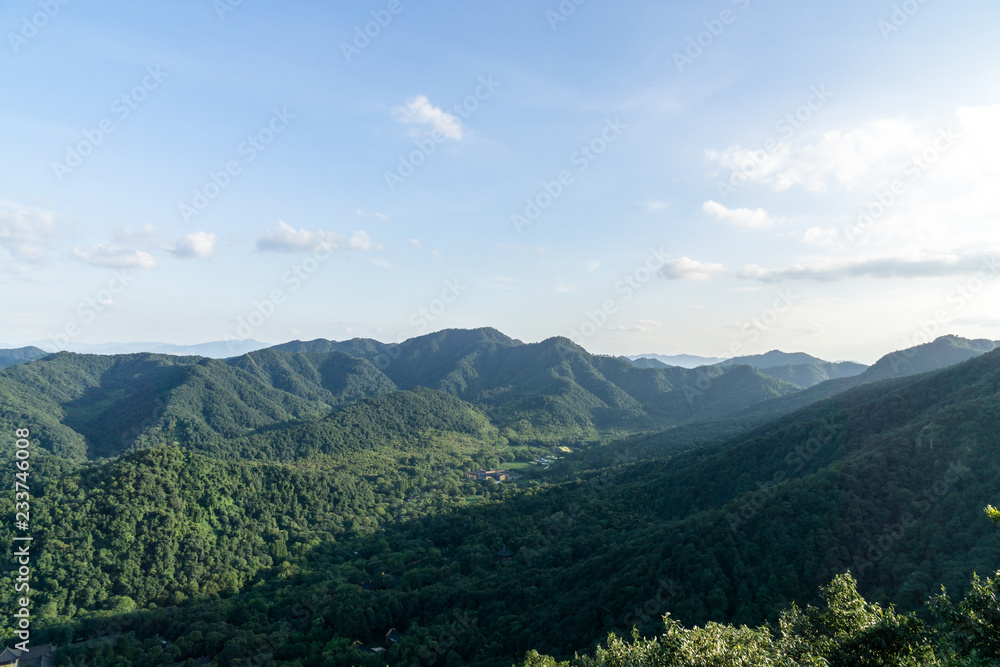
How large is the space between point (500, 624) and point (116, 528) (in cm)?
5760

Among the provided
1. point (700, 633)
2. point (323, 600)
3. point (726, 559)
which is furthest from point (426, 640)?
point (700, 633)

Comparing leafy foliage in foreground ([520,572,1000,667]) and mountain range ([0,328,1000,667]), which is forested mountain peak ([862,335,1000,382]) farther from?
leafy foliage in foreground ([520,572,1000,667])

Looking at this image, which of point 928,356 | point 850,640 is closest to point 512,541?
point 850,640

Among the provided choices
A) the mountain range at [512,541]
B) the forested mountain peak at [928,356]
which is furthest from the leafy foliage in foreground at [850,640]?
the forested mountain peak at [928,356]

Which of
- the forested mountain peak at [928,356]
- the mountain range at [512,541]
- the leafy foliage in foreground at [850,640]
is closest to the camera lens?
the leafy foliage in foreground at [850,640]

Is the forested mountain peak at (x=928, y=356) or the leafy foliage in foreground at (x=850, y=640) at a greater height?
the leafy foliage in foreground at (x=850, y=640)

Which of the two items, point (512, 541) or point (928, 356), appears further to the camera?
point (928, 356)

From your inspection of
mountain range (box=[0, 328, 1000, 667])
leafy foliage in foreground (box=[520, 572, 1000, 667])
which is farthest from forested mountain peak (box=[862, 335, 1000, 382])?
leafy foliage in foreground (box=[520, 572, 1000, 667])

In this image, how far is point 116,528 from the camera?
65562mm

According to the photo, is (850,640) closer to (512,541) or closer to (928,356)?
(512,541)

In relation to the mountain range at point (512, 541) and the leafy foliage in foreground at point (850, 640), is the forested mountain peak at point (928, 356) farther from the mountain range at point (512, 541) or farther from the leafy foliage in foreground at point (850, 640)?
the leafy foliage in foreground at point (850, 640)

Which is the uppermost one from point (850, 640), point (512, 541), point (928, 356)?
point (850, 640)

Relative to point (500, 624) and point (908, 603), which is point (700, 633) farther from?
point (500, 624)

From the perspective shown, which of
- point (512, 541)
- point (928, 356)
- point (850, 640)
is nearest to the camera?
point (850, 640)
